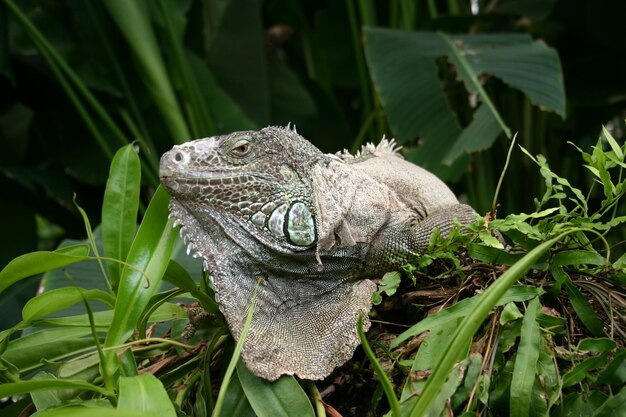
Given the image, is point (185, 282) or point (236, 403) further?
point (185, 282)

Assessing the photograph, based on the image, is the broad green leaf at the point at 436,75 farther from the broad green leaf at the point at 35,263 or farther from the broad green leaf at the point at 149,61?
the broad green leaf at the point at 35,263

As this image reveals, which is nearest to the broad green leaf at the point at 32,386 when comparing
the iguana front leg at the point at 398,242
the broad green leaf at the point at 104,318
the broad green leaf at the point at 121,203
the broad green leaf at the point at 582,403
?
the broad green leaf at the point at 104,318

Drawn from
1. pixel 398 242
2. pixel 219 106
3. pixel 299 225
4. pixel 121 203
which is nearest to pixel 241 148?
pixel 299 225

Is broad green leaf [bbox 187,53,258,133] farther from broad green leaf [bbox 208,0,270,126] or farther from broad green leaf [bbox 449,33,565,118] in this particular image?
broad green leaf [bbox 449,33,565,118]

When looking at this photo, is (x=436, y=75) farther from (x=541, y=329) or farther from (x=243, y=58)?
(x=541, y=329)

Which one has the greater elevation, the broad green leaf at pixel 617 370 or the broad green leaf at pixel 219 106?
the broad green leaf at pixel 617 370
